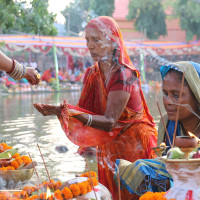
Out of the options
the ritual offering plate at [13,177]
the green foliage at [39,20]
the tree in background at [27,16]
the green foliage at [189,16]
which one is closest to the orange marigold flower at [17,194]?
the ritual offering plate at [13,177]

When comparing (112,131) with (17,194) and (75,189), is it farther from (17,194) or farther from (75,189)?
(17,194)

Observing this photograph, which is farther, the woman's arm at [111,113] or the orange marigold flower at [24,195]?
the woman's arm at [111,113]

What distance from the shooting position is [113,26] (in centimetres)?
287

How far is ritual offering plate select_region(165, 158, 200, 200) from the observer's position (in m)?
1.77

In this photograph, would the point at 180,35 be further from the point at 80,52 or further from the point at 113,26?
the point at 113,26

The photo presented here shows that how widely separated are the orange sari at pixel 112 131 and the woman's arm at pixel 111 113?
0.21 ft

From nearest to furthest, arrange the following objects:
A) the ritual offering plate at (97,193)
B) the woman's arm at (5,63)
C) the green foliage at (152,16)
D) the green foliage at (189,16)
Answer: the ritual offering plate at (97,193) → the woman's arm at (5,63) → the green foliage at (152,16) → the green foliage at (189,16)

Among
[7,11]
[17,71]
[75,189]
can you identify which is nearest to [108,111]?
[75,189]

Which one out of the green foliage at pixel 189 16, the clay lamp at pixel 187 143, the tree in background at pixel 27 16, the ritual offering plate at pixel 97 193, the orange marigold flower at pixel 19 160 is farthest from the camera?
the green foliage at pixel 189 16

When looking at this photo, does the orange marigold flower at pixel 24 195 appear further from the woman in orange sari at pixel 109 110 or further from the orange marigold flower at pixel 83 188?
the woman in orange sari at pixel 109 110

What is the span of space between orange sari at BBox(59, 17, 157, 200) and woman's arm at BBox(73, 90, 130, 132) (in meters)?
0.06

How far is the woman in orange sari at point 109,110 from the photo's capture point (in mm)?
2785

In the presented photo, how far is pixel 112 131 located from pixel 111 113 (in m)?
0.21

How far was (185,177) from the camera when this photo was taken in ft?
5.95
